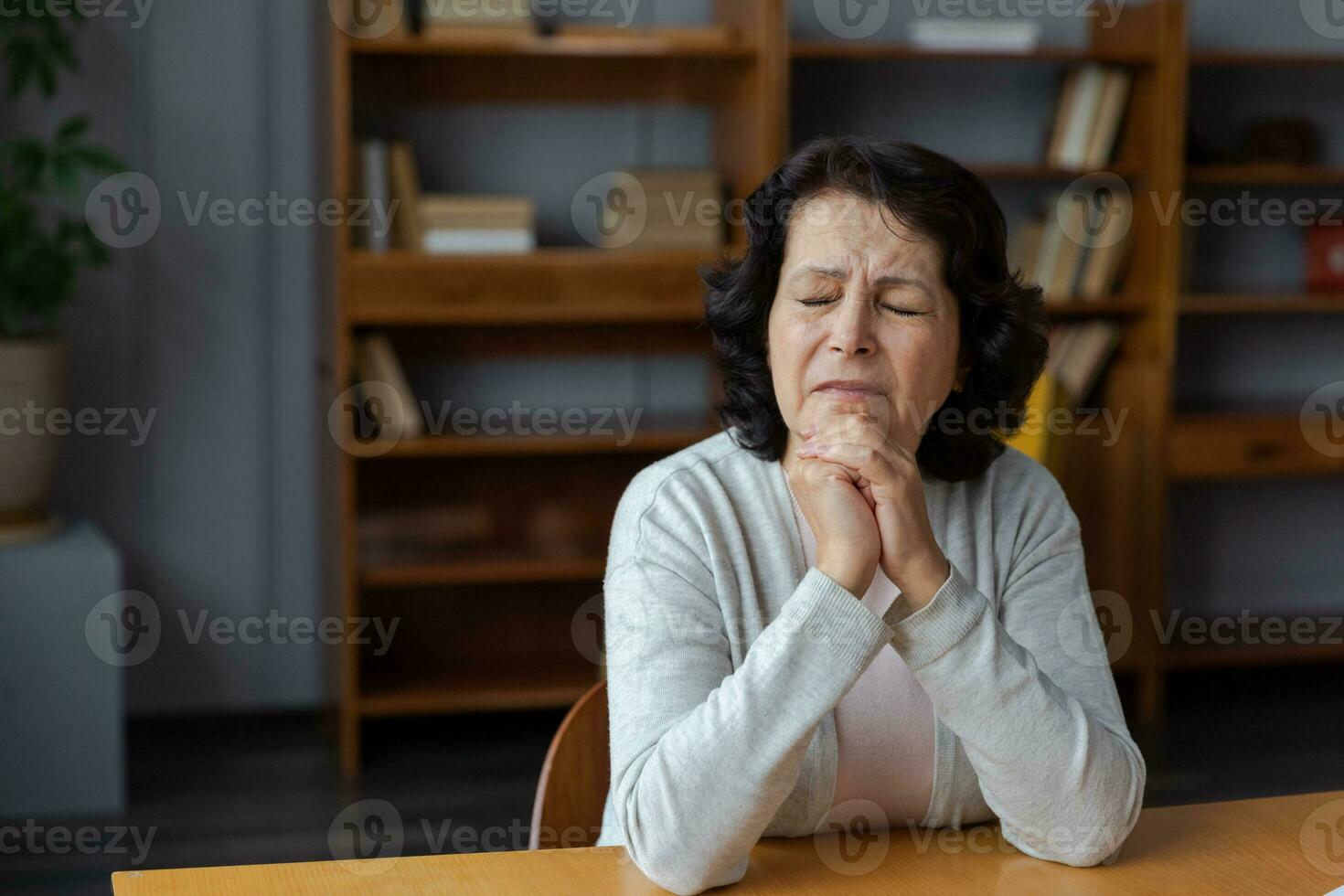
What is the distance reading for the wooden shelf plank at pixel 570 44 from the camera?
138 inches

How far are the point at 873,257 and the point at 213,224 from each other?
2888 mm

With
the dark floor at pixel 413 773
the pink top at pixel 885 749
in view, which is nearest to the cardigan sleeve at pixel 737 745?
the pink top at pixel 885 749

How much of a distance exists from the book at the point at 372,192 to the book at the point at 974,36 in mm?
1425

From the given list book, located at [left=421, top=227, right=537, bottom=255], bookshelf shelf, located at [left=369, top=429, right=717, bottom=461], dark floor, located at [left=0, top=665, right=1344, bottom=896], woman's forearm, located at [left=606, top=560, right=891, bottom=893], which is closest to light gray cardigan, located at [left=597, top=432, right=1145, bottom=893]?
woman's forearm, located at [left=606, top=560, right=891, bottom=893]

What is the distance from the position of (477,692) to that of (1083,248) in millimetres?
2008

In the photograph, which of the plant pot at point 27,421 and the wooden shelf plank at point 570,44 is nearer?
the plant pot at point 27,421

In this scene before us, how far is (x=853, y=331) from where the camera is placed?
4.48 ft

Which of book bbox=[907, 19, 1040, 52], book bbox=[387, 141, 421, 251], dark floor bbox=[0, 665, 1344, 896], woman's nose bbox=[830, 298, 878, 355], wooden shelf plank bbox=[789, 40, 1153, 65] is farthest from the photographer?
book bbox=[907, 19, 1040, 52]

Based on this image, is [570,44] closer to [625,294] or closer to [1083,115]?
[625,294]

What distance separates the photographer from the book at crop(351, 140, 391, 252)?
11.7ft

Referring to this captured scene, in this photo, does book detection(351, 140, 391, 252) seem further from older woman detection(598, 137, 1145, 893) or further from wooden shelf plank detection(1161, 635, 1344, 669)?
wooden shelf plank detection(1161, 635, 1344, 669)

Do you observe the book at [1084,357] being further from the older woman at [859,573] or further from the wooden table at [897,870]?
the wooden table at [897,870]

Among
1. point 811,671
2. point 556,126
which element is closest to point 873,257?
point 811,671

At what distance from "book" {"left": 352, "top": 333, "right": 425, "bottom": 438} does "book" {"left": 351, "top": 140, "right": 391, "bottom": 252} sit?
0.24 metres
